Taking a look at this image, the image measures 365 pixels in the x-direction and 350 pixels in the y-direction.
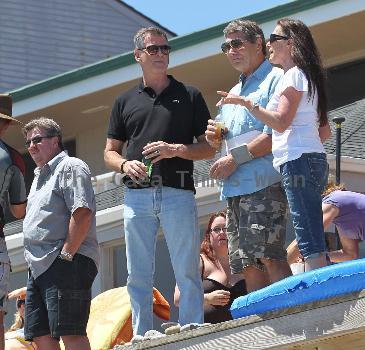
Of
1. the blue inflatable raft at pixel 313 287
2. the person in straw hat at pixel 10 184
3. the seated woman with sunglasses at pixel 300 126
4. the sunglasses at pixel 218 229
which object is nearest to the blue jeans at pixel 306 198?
the seated woman with sunglasses at pixel 300 126

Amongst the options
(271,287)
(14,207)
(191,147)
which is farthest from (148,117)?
(271,287)

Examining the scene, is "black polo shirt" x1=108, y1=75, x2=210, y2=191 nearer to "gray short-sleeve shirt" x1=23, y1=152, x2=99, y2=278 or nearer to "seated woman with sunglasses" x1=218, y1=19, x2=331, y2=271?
"gray short-sleeve shirt" x1=23, y1=152, x2=99, y2=278

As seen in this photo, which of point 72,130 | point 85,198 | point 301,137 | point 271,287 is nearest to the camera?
point 271,287

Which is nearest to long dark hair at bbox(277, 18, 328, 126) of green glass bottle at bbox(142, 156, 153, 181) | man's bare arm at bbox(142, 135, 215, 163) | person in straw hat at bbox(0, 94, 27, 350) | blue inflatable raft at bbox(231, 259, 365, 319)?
man's bare arm at bbox(142, 135, 215, 163)

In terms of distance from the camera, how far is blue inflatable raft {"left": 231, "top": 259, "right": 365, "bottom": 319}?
6283 millimetres

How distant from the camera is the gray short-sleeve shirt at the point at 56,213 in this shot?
26.0 feet

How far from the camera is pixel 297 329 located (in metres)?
6.46

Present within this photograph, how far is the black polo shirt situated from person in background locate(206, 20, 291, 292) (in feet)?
1.02

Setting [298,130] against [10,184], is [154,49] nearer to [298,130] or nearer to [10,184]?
[10,184]

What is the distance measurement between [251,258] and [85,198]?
1192 millimetres

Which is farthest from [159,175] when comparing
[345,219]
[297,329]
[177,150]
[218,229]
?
[297,329]

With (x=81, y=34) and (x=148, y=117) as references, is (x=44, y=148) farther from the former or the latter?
(x=81, y=34)

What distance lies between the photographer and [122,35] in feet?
91.8

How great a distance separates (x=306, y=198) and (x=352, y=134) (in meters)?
5.39
